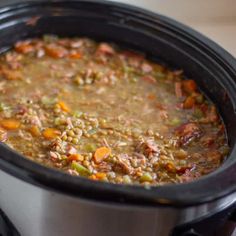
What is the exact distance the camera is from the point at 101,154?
1.31 metres

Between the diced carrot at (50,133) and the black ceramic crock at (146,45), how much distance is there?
0.21 meters

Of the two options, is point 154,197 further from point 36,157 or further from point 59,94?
point 59,94

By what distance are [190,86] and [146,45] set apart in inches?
7.6

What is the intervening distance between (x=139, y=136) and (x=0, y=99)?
0.36 metres

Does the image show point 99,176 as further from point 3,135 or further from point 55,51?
point 55,51

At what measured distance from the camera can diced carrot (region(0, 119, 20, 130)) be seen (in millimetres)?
1375

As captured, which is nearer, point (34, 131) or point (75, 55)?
point (34, 131)

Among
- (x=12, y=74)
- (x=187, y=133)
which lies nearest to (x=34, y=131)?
(x=12, y=74)

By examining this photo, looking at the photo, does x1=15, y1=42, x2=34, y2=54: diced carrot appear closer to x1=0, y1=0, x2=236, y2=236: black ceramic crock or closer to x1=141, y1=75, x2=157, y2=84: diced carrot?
x1=0, y1=0, x2=236, y2=236: black ceramic crock

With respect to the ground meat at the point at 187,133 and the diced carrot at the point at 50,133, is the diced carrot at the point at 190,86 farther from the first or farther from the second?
the diced carrot at the point at 50,133

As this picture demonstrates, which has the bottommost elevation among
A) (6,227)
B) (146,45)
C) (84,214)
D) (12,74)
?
(6,227)

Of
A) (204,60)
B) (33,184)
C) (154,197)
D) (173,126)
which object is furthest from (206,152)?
(33,184)

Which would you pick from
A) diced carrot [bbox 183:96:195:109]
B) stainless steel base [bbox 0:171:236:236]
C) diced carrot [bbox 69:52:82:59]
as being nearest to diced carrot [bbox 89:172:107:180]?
stainless steel base [bbox 0:171:236:236]

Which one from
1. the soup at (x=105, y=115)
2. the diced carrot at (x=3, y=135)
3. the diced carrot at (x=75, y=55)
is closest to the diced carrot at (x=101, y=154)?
the soup at (x=105, y=115)
